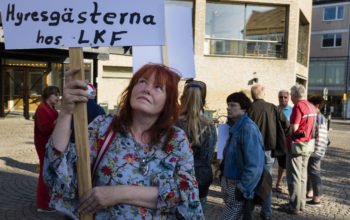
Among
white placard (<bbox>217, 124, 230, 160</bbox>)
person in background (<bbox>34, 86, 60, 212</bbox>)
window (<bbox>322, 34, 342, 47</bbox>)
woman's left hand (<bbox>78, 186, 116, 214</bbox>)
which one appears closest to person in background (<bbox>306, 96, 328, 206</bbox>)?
white placard (<bbox>217, 124, 230, 160</bbox>)

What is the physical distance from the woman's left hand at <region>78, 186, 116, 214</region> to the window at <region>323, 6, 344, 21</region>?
4674 cm

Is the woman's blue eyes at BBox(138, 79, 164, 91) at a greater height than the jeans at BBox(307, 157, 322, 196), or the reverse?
the woman's blue eyes at BBox(138, 79, 164, 91)

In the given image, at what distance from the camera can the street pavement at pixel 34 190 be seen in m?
5.47

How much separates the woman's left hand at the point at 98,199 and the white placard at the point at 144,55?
1.95 metres

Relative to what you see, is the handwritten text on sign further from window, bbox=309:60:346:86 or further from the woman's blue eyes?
window, bbox=309:60:346:86

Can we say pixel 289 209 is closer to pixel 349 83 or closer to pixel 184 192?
pixel 184 192

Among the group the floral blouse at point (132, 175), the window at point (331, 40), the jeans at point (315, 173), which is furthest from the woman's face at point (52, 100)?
the window at point (331, 40)

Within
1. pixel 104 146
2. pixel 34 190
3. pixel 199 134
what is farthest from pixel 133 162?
pixel 34 190

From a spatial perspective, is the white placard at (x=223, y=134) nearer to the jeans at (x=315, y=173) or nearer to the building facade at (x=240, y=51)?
the jeans at (x=315, y=173)

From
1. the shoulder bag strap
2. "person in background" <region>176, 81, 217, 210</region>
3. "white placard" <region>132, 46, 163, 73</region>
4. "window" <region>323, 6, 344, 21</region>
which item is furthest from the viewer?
"window" <region>323, 6, 344, 21</region>

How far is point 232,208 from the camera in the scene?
12.9 feet

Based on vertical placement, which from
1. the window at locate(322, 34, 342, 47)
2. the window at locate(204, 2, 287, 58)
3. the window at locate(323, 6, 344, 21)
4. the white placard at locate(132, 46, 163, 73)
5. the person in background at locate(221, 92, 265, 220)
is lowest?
the person in background at locate(221, 92, 265, 220)

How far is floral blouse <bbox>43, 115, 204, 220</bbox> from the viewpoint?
5.66ft

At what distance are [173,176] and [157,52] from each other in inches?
82.3
